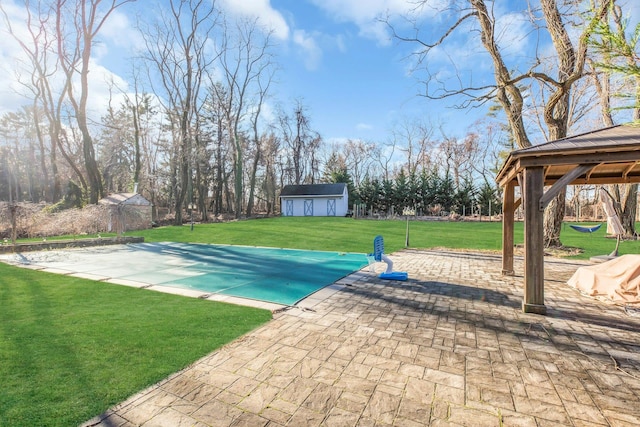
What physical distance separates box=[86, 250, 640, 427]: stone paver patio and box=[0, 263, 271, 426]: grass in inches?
9.5

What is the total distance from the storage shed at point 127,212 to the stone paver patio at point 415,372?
14028 millimetres

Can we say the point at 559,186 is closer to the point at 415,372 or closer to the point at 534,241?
the point at 534,241

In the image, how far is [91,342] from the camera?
307 cm

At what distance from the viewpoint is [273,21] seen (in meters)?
23.3

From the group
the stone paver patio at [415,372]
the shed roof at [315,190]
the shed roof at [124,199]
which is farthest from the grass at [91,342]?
the shed roof at [315,190]

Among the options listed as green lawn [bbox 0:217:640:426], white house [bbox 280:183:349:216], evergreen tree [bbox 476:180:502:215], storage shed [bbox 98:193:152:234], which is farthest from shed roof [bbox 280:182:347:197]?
green lawn [bbox 0:217:640:426]

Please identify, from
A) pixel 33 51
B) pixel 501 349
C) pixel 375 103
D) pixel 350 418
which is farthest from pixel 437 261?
pixel 33 51

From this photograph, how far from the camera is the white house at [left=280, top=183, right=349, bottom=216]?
1144 inches

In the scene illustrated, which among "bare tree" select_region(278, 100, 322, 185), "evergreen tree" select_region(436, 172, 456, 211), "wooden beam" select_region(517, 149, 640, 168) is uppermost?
"bare tree" select_region(278, 100, 322, 185)

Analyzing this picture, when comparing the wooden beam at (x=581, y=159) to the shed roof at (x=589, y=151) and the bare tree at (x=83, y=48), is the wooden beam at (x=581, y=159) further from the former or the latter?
the bare tree at (x=83, y=48)

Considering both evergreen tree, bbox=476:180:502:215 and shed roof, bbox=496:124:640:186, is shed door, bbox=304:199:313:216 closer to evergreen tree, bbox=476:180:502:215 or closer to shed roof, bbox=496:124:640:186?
evergreen tree, bbox=476:180:502:215

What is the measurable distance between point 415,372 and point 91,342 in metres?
3.25

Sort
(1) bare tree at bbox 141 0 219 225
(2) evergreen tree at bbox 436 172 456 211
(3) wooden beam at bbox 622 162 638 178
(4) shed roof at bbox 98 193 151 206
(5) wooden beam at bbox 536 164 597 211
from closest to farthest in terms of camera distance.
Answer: (5) wooden beam at bbox 536 164 597 211
(3) wooden beam at bbox 622 162 638 178
(4) shed roof at bbox 98 193 151 206
(1) bare tree at bbox 141 0 219 225
(2) evergreen tree at bbox 436 172 456 211

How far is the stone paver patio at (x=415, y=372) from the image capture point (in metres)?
2.04
